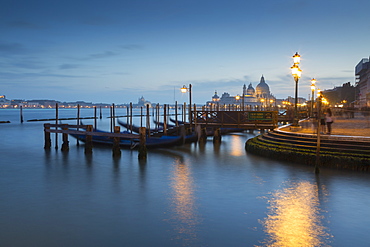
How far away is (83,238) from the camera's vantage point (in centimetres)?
779

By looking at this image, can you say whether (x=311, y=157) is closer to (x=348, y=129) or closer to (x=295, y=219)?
(x=348, y=129)

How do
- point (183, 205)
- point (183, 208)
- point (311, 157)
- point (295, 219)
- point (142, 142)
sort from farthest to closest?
point (142, 142) → point (311, 157) → point (183, 205) → point (183, 208) → point (295, 219)

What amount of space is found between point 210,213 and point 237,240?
181cm

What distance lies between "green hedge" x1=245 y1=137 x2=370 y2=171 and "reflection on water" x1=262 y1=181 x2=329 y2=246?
2520 mm

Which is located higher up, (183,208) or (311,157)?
(311,157)

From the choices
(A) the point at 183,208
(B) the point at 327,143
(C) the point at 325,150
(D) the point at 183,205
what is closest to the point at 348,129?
(B) the point at 327,143

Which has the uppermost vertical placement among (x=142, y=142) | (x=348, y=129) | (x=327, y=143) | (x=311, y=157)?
(x=348, y=129)

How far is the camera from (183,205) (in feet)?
33.6

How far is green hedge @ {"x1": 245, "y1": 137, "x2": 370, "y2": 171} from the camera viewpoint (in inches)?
527

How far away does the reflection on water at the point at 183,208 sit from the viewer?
7.89m

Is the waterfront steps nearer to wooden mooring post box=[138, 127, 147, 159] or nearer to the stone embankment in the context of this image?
the stone embankment

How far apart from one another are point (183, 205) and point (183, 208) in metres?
0.31

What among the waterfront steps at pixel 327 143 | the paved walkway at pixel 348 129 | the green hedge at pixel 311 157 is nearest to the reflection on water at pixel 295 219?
the green hedge at pixel 311 157

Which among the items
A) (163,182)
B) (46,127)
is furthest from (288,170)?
(46,127)
